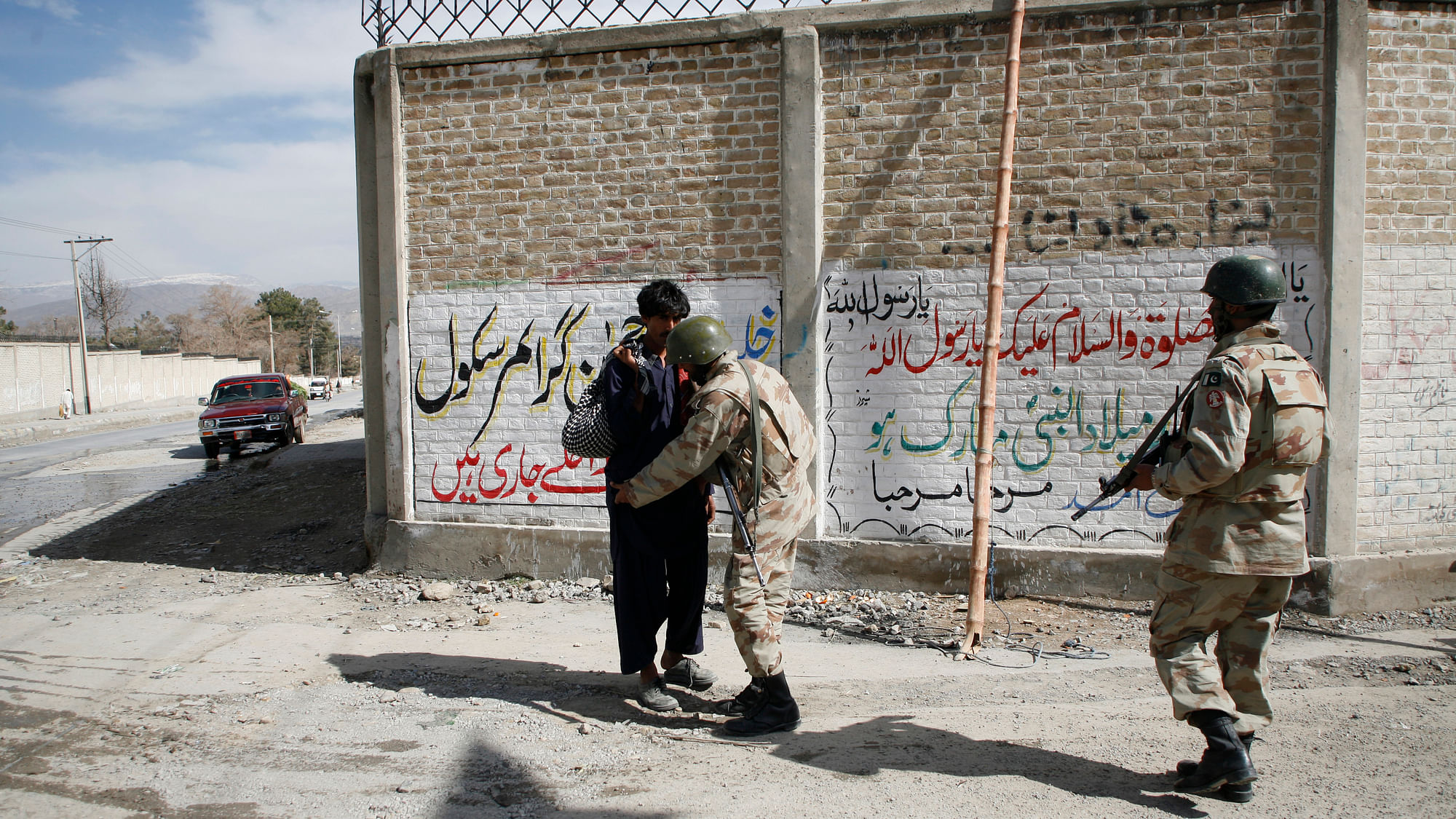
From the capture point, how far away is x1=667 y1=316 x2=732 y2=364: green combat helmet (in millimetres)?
3260

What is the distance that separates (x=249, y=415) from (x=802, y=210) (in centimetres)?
1305

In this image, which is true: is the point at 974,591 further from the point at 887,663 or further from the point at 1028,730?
the point at 1028,730

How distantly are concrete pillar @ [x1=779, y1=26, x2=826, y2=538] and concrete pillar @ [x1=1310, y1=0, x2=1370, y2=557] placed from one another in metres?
3.14

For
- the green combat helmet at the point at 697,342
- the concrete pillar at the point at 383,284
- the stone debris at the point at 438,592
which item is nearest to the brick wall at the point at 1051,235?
the green combat helmet at the point at 697,342

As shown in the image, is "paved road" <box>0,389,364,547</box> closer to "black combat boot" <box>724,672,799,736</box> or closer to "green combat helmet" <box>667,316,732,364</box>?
"green combat helmet" <box>667,316,732,364</box>

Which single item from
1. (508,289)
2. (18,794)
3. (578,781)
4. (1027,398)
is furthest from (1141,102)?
(18,794)

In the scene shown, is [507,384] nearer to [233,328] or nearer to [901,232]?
[901,232]

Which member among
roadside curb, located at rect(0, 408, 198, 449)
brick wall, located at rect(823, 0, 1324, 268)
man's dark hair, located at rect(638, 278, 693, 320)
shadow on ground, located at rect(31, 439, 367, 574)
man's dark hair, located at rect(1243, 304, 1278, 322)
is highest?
brick wall, located at rect(823, 0, 1324, 268)

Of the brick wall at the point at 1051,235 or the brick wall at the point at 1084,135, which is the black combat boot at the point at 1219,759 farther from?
the brick wall at the point at 1084,135

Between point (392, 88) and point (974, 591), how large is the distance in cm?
544

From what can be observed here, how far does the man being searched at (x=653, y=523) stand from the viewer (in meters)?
3.46

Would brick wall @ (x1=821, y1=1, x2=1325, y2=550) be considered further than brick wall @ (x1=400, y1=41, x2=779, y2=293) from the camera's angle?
No

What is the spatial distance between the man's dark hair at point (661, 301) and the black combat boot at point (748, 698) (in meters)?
1.58

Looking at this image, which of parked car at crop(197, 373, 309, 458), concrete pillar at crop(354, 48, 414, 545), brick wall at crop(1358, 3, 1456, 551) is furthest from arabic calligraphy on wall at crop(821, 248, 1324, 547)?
parked car at crop(197, 373, 309, 458)
